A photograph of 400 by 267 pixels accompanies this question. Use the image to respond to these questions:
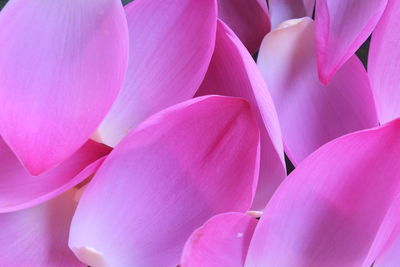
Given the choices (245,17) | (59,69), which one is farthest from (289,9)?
(59,69)

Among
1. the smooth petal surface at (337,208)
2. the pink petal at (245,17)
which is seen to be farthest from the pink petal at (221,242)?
the pink petal at (245,17)

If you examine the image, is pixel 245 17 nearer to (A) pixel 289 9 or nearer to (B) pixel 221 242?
(A) pixel 289 9

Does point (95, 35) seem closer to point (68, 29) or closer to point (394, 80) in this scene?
point (68, 29)

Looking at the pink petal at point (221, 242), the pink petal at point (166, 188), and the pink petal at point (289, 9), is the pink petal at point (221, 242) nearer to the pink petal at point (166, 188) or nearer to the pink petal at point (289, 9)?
the pink petal at point (166, 188)

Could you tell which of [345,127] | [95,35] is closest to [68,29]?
[95,35]

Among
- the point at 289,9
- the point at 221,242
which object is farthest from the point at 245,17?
the point at 221,242
